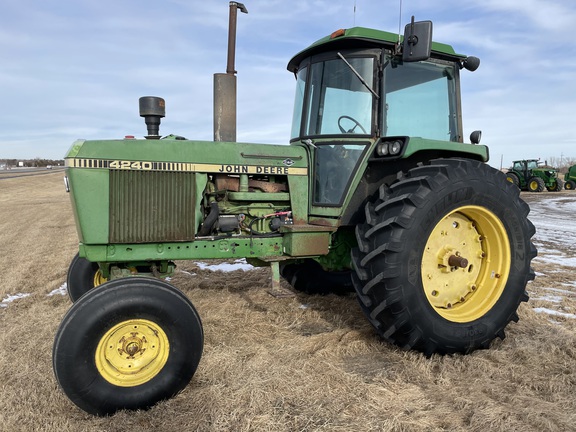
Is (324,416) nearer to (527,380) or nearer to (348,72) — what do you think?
(527,380)

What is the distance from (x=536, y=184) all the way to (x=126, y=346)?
2689cm

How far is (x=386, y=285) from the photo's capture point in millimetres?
3154

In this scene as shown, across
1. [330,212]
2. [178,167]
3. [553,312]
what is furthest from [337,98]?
[553,312]

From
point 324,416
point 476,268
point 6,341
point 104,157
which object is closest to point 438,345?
point 476,268

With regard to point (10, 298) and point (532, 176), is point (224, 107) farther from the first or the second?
point (532, 176)

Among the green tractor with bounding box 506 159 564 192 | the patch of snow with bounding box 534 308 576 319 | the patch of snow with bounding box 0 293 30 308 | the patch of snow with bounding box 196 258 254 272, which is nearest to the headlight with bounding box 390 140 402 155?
the patch of snow with bounding box 534 308 576 319

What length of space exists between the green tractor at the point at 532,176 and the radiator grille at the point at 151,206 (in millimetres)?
25476

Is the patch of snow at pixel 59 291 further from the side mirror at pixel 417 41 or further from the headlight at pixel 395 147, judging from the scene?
the side mirror at pixel 417 41

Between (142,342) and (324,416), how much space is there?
45.8 inches

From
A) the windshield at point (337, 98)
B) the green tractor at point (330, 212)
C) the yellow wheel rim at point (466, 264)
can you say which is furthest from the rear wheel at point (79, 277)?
the yellow wheel rim at point (466, 264)

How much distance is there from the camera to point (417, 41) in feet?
10.9

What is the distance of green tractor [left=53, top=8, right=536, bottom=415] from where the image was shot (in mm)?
2805

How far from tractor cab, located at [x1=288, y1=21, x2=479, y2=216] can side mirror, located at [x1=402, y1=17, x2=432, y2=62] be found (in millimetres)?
29

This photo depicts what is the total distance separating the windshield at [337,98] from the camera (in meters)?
3.69
